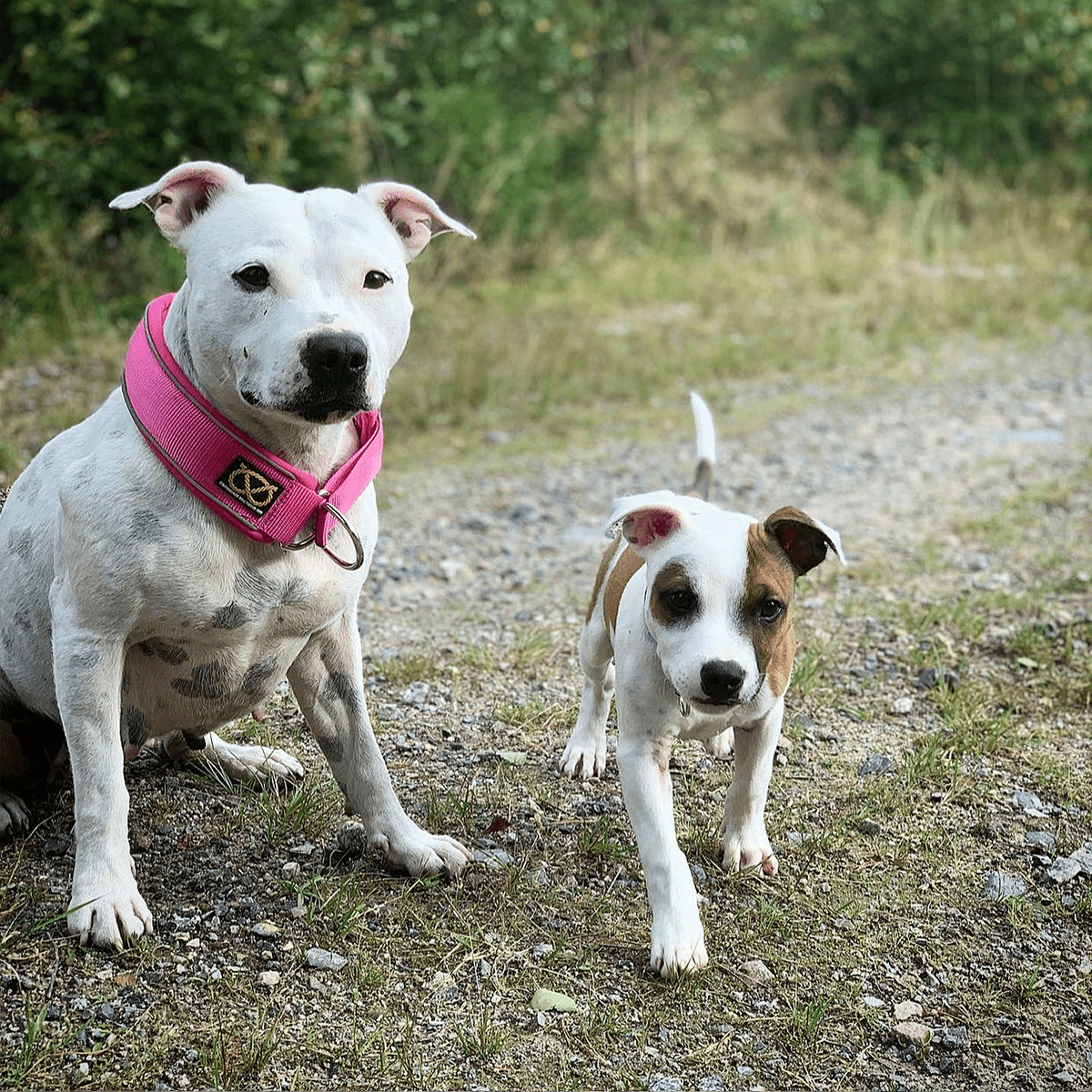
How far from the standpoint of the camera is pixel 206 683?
→ 288 cm

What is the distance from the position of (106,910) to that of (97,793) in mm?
271

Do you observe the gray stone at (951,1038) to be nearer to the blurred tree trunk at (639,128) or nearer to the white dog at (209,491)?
the white dog at (209,491)

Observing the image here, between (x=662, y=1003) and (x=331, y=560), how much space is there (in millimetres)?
1264

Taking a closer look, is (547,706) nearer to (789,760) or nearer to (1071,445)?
(789,760)

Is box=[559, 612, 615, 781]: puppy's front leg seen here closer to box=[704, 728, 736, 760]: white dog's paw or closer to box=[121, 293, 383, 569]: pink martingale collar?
box=[704, 728, 736, 760]: white dog's paw

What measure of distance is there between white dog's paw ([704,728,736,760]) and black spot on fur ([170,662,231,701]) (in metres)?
1.59

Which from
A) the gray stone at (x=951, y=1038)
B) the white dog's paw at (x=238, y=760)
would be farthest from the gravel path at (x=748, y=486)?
the gray stone at (x=951, y=1038)

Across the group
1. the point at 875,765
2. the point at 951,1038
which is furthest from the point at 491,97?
the point at 951,1038

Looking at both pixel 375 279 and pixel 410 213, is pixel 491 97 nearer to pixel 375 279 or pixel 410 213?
pixel 410 213

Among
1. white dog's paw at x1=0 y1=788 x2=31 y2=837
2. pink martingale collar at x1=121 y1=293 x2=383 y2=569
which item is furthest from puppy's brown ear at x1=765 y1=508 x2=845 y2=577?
white dog's paw at x1=0 y1=788 x2=31 y2=837

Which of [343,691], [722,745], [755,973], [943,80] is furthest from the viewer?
[943,80]

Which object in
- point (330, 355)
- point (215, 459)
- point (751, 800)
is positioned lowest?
A: point (751, 800)

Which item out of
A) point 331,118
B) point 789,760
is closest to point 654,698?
point 789,760

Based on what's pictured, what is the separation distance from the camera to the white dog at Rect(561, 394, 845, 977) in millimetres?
2828
